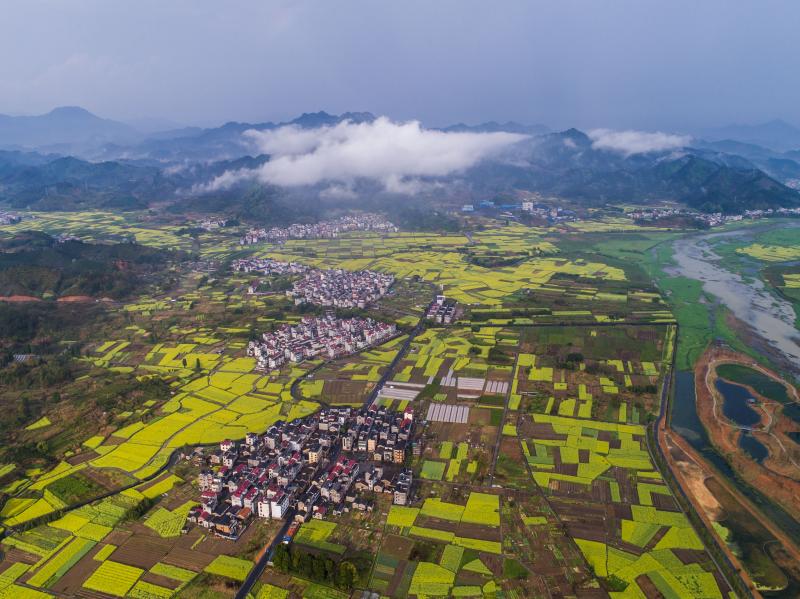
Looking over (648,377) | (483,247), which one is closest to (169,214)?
(483,247)

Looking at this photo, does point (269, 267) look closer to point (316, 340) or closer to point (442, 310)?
point (442, 310)

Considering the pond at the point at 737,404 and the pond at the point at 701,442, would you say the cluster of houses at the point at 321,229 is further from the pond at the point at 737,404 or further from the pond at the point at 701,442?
the pond at the point at 737,404

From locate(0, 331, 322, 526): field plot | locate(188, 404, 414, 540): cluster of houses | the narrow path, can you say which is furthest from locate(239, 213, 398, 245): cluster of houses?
locate(188, 404, 414, 540): cluster of houses

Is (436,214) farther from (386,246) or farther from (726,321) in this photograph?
(726,321)

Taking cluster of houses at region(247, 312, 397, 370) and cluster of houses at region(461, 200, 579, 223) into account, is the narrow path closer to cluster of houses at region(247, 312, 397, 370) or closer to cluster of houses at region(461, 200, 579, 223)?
cluster of houses at region(247, 312, 397, 370)

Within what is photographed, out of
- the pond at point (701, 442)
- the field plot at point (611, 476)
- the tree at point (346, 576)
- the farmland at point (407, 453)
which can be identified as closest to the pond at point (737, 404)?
the pond at point (701, 442)
